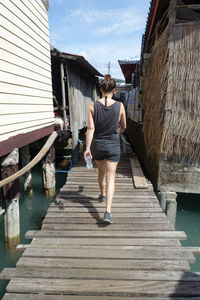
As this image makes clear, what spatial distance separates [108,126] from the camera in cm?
358

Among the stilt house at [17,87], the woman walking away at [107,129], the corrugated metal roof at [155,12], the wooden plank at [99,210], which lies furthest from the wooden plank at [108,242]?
→ the corrugated metal roof at [155,12]

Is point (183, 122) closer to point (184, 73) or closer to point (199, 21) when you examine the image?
point (184, 73)

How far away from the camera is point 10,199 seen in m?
4.97

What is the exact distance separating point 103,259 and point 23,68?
4.41 meters

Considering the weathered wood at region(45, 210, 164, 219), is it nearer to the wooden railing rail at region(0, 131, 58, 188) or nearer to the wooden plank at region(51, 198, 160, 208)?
the wooden plank at region(51, 198, 160, 208)

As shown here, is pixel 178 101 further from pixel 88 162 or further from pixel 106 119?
pixel 88 162

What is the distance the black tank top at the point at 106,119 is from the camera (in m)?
3.50

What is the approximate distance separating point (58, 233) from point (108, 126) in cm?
166

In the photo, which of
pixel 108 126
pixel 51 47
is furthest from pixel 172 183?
pixel 51 47

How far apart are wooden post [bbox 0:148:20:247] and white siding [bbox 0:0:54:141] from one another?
0.46 metres

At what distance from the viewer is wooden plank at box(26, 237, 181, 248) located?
10.5ft

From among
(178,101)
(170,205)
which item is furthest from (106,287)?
(178,101)

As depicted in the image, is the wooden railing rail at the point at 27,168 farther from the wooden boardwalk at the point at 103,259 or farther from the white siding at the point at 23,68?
the wooden boardwalk at the point at 103,259

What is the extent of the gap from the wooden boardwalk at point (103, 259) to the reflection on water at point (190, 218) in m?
1.97
